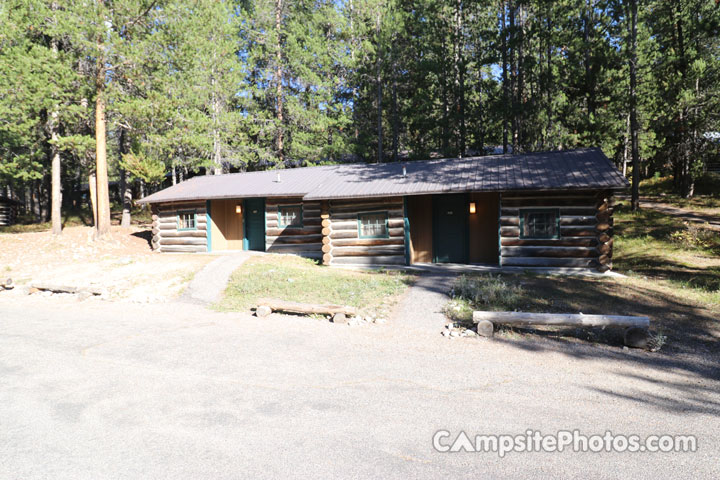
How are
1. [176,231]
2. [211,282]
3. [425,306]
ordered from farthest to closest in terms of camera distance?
[176,231]
[211,282]
[425,306]

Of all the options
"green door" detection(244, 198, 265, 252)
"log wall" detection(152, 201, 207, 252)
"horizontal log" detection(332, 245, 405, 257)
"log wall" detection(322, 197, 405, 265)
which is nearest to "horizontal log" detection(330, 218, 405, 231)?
"log wall" detection(322, 197, 405, 265)

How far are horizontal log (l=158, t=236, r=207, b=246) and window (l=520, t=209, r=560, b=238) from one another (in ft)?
45.4

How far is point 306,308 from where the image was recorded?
837 cm

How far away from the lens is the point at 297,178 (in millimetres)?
18406

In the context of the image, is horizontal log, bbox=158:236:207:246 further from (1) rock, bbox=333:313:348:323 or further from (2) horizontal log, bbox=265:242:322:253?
(1) rock, bbox=333:313:348:323

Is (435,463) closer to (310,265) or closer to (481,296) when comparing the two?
(481,296)

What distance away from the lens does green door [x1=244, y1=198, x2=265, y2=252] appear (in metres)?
18.1

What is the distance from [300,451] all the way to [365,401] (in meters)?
1.20

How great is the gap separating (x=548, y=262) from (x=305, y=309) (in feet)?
28.4

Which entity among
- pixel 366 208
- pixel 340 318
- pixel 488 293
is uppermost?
pixel 366 208

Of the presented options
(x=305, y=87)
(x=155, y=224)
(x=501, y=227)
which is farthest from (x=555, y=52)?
(x=155, y=224)

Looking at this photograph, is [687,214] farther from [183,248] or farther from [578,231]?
[183,248]

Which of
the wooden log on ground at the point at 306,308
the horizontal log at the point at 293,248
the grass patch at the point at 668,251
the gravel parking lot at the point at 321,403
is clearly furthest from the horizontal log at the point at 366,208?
the grass patch at the point at 668,251

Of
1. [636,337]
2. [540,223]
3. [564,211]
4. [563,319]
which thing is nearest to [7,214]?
[540,223]
